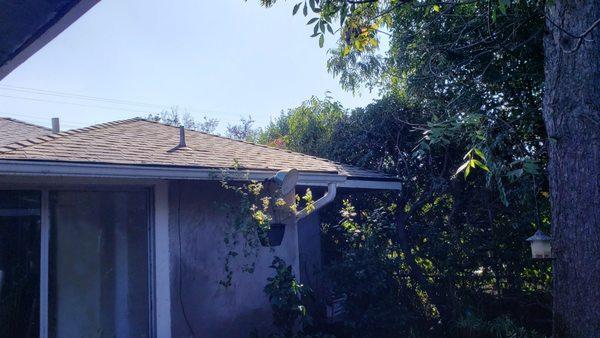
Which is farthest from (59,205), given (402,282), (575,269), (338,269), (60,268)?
(402,282)

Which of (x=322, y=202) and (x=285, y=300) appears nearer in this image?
(x=285, y=300)

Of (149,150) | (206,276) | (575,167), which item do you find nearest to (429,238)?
(575,167)

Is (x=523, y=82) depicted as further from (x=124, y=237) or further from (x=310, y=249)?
(x=124, y=237)

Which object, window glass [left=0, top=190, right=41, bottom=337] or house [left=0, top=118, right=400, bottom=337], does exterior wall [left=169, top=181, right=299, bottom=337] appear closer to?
house [left=0, top=118, right=400, bottom=337]

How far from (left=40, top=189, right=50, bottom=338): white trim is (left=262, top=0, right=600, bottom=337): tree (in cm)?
324

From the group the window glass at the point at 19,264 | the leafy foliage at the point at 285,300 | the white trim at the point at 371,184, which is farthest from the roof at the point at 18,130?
the white trim at the point at 371,184

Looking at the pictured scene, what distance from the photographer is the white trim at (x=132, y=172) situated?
492 centimetres

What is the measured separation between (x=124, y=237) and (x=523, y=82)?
6.27m

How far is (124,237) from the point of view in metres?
6.33

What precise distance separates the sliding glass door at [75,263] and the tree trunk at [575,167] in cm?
462

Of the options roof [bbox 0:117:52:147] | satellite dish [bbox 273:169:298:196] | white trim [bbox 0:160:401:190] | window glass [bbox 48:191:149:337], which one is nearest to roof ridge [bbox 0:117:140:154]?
white trim [bbox 0:160:401:190]

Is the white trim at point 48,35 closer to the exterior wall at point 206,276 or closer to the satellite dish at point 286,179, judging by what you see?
the exterior wall at point 206,276

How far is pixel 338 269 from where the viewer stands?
26.6ft

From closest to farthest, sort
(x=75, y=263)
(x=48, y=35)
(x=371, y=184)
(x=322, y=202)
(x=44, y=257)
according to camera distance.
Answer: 1. (x=48, y=35)
2. (x=44, y=257)
3. (x=75, y=263)
4. (x=322, y=202)
5. (x=371, y=184)
